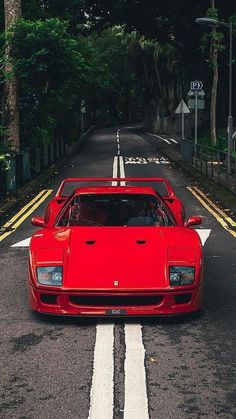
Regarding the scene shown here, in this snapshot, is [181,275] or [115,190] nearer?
[181,275]

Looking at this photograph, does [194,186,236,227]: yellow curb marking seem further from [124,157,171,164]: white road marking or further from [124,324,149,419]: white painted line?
[124,157,171,164]: white road marking

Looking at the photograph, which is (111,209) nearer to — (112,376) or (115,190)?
(115,190)

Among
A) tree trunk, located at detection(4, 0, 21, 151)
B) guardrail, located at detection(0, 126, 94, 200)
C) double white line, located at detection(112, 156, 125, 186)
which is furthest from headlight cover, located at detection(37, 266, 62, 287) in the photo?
double white line, located at detection(112, 156, 125, 186)

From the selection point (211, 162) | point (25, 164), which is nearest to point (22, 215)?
point (25, 164)

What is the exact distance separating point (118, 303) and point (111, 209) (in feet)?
6.93

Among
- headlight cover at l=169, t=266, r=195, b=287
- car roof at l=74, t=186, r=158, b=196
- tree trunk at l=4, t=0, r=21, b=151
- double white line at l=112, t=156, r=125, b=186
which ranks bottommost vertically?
headlight cover at l=169, t=266, r=195, b=287

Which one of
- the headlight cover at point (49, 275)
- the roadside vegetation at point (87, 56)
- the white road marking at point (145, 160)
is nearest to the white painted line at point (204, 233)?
the headlight cover at point (49, 275)

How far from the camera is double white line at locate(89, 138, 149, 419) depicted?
4191 millimetres

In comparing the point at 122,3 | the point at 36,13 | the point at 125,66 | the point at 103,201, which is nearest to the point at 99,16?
the point at 122,3

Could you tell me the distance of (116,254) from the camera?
20.9ft

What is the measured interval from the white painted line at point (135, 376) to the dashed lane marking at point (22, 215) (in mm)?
6752

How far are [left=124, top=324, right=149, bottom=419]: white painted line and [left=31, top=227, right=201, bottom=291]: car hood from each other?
1.44 feet

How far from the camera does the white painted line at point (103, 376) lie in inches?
165

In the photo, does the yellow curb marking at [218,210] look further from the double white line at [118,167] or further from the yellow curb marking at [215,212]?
the double white line at [118,167]
